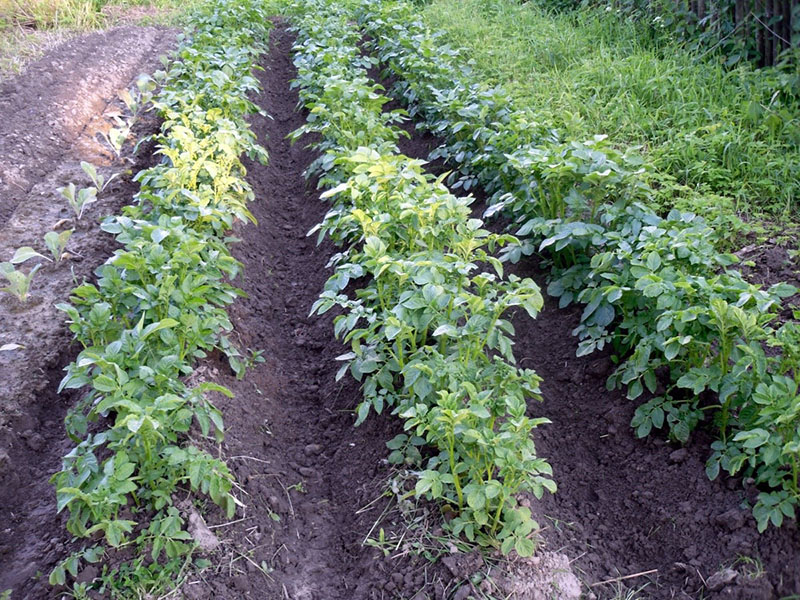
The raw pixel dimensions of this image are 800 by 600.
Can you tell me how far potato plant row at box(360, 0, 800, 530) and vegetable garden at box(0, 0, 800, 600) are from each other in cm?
1

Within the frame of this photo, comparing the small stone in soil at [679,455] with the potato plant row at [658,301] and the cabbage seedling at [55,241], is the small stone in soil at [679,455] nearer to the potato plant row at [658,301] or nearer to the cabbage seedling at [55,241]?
the potato plant row at [658,301]

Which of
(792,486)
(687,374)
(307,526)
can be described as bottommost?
(307,526)

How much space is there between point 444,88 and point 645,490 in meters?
3.86

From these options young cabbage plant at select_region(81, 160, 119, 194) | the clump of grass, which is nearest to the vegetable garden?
young cabbage plant at select_region(81, 160, 119, 194)

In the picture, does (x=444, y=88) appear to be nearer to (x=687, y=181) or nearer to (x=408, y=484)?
(x=687, y=181)

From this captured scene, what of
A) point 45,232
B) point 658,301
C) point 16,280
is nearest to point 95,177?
point 45,232

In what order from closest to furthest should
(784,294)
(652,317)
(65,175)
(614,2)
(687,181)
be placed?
(784,294) → (652,317) → (687,181) → (65,175) → (614,2)

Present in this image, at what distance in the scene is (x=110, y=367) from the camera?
99.0 inches

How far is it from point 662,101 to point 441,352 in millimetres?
3302

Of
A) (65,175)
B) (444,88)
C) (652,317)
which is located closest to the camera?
(652,317)

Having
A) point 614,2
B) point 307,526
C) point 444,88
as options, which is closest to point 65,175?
point 444,88

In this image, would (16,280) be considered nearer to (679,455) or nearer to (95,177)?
(95,177)

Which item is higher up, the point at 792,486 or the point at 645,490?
the point at 792,486

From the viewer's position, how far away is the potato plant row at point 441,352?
238 centimetres
